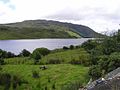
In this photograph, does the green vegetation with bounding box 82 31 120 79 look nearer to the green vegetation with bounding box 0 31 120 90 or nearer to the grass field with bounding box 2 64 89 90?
the green vegetation with bounding box 0 31 120 90

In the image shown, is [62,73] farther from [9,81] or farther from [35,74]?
[9,81]

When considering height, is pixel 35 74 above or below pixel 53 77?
above

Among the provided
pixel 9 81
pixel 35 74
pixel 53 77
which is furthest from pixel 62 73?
pixel 9 81

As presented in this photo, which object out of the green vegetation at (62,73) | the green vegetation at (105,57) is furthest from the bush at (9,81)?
the green vegetation at (105,57)

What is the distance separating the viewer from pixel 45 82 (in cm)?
4656

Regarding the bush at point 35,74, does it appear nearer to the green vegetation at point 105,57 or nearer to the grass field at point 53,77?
the grass field at point 53,77

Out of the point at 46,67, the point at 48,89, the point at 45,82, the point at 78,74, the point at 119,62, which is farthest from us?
the point at 46,67

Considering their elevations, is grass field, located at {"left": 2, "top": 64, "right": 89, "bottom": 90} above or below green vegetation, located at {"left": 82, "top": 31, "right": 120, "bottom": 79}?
below

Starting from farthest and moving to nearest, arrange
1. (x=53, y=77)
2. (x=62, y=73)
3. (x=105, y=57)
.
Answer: (x=62, y=73) < (x=53, y=77) < (x=105, y=57)

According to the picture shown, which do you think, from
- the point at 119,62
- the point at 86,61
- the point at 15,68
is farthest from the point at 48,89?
the point at 86,61

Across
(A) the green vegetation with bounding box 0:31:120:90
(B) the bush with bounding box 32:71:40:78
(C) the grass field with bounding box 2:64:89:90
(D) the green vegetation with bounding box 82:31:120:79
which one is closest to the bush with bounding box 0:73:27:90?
(A) the green vegetation with bounding box 0:31:120:90

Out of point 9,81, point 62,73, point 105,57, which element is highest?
point 105,57

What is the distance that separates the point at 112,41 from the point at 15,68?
19.5 m

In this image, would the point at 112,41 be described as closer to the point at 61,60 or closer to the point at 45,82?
the point at 61,60
